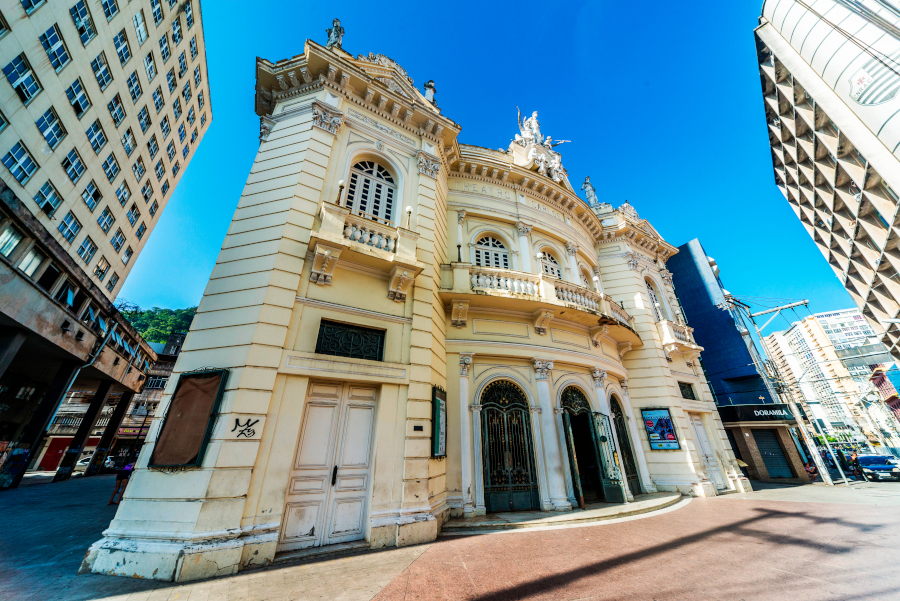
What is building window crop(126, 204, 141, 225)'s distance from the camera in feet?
90.7

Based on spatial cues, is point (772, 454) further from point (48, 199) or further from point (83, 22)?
point (83, 22)

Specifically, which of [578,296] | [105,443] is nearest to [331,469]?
[578,296]

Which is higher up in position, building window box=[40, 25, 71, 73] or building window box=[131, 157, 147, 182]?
building window box=[131, 157, 147, 182]

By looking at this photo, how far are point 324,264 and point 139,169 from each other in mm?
32147

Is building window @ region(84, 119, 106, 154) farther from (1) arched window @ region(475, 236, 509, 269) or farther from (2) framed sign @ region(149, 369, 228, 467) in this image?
(1) arched window @ region(475, 236, 509, 269)

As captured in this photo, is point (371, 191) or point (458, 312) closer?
point (371, 191)

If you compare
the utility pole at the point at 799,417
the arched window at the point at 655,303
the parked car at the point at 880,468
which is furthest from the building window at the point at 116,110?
Answer: the parked car at the point at 880,468

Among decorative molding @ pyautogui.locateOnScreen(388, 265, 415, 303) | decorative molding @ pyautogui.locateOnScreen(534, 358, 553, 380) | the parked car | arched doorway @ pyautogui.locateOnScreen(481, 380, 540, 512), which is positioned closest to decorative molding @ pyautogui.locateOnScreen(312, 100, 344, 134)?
decorative molding @ pyautogui.locateOnScreen(388, 265, 415, 303)

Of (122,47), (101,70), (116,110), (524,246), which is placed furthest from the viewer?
(116,110)

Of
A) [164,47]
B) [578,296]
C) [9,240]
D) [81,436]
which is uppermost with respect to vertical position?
[164,47]

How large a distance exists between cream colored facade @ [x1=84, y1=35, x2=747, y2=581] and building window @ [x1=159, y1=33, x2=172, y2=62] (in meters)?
25.8

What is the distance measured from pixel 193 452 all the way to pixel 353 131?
351 inches

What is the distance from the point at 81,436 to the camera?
1981cm

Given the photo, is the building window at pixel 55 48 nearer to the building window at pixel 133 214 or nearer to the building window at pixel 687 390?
the building window at pixel 133 214
